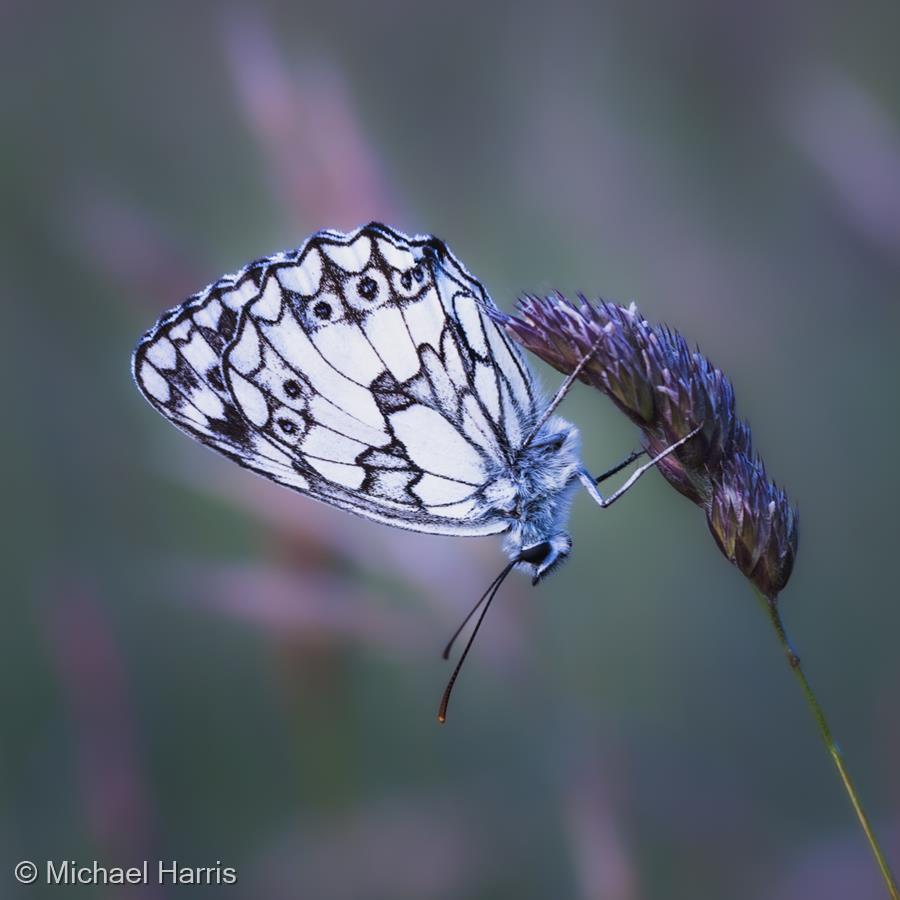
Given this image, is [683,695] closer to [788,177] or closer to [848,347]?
[848,347]

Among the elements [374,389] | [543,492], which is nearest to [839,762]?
[543,492]

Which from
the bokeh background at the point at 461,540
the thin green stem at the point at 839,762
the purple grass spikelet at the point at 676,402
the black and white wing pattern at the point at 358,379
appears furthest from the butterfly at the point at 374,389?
the thin green stem at the point at 839,762

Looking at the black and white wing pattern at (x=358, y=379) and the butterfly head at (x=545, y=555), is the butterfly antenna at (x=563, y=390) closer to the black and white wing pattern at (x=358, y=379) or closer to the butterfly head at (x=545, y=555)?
the black and white wing pattern at (x=358, y=379)

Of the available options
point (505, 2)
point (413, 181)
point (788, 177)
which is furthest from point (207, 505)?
point (505, 2)

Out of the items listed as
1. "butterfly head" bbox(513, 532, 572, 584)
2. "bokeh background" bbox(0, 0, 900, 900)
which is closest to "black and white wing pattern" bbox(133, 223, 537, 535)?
"butterfly head" bbox(513, 532, 572, 584)

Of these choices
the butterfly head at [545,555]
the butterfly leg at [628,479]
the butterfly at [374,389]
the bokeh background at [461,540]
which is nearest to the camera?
the butterfly leg at [628,479]

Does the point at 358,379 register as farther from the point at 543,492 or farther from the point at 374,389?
the point at 543,492
